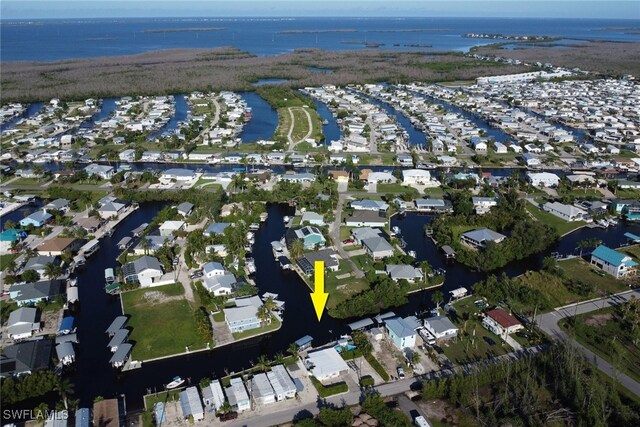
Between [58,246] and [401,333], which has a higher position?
[401,333]

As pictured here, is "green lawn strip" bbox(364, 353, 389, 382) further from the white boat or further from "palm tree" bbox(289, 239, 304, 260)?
"palm tree" bbox(289, 239, 304, 260)

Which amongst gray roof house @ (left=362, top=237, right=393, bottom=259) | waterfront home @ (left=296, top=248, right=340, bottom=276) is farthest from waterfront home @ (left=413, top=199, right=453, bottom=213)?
waterfront home @ (left=296, top=248, right=340, bottom=276)

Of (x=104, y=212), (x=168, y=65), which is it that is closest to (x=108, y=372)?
(x=104, y=212)

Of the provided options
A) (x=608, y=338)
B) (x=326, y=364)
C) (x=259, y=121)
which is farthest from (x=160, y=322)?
(x=259, y=121)

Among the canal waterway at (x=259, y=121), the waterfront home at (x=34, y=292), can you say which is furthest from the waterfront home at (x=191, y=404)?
the canal waterway at (x=259, y=121)

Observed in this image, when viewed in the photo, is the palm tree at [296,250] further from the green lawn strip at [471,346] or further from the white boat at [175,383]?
the white boat at [175,383]

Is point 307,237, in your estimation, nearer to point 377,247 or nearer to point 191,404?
point 377,247

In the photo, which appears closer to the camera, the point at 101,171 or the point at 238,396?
the point at 238,396

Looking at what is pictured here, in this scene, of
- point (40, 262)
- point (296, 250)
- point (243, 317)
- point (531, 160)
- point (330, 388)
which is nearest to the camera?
point (330, 388)

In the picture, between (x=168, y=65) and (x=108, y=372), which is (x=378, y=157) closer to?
(x=108, y=372)
